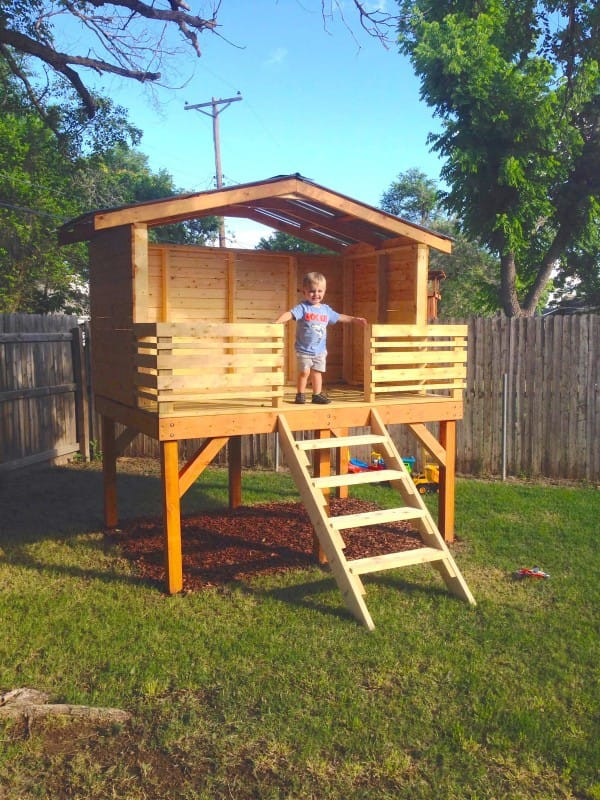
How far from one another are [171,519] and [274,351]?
78.6 inches

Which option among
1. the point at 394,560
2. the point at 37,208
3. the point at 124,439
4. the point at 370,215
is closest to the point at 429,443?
the point at 394,560

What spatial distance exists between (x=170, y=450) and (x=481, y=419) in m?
6.58

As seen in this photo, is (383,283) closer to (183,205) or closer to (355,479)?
(183,205)

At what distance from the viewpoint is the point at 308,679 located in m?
5.06

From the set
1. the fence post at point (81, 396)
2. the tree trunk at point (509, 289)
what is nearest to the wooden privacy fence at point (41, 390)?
the fence post at point (81, 396)

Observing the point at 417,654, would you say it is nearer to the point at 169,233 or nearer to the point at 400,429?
the point at 400,429

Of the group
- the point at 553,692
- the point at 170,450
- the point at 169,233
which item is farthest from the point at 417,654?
the point at 169,233

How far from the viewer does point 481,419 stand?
11.8 metres

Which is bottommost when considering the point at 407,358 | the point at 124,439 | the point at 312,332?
the point at 124,439

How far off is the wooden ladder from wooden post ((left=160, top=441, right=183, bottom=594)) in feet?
3.76

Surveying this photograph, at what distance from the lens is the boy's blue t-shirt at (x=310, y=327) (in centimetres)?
793

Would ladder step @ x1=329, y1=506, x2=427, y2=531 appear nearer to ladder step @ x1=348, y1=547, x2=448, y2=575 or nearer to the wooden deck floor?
ladder step @ x1=348, y1=547, x2=448, y2=575

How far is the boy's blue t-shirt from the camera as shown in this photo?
26.0 ft

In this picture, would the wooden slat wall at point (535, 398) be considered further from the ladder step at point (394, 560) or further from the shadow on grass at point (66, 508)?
the ladder step at point (394, 560)
